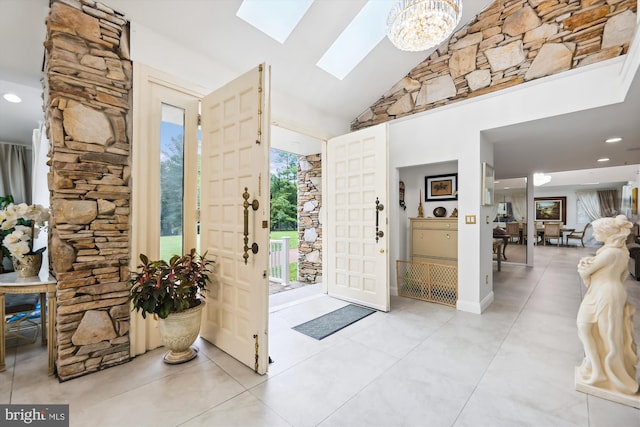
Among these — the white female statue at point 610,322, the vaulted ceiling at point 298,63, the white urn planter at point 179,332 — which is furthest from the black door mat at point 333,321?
the vaulted ceiling at point 298,63

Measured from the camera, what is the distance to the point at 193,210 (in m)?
2.68

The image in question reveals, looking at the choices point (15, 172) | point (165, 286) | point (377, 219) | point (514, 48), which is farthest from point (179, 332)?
point (15, 172)

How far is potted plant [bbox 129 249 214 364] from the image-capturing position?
6.64 feet

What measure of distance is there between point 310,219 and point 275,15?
11.7 ft

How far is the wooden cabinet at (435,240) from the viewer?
3.88 metres

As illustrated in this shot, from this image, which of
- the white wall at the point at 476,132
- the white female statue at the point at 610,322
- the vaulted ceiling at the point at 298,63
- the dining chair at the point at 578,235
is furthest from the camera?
the dining chair at the point at 578,235

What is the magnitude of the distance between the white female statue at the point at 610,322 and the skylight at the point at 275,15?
323 cm

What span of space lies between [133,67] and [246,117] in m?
1.10

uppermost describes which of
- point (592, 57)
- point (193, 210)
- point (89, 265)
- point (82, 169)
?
point (592, 57)

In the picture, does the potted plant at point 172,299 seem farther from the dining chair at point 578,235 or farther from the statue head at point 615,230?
the dining chair at point 578,235

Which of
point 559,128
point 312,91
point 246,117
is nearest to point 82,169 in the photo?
point 246,117

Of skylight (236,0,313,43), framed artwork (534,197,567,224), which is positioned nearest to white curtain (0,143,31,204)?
skylight (236,0,313,43)

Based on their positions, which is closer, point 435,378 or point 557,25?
point 435,378

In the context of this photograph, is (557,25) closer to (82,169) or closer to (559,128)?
(559,128)
